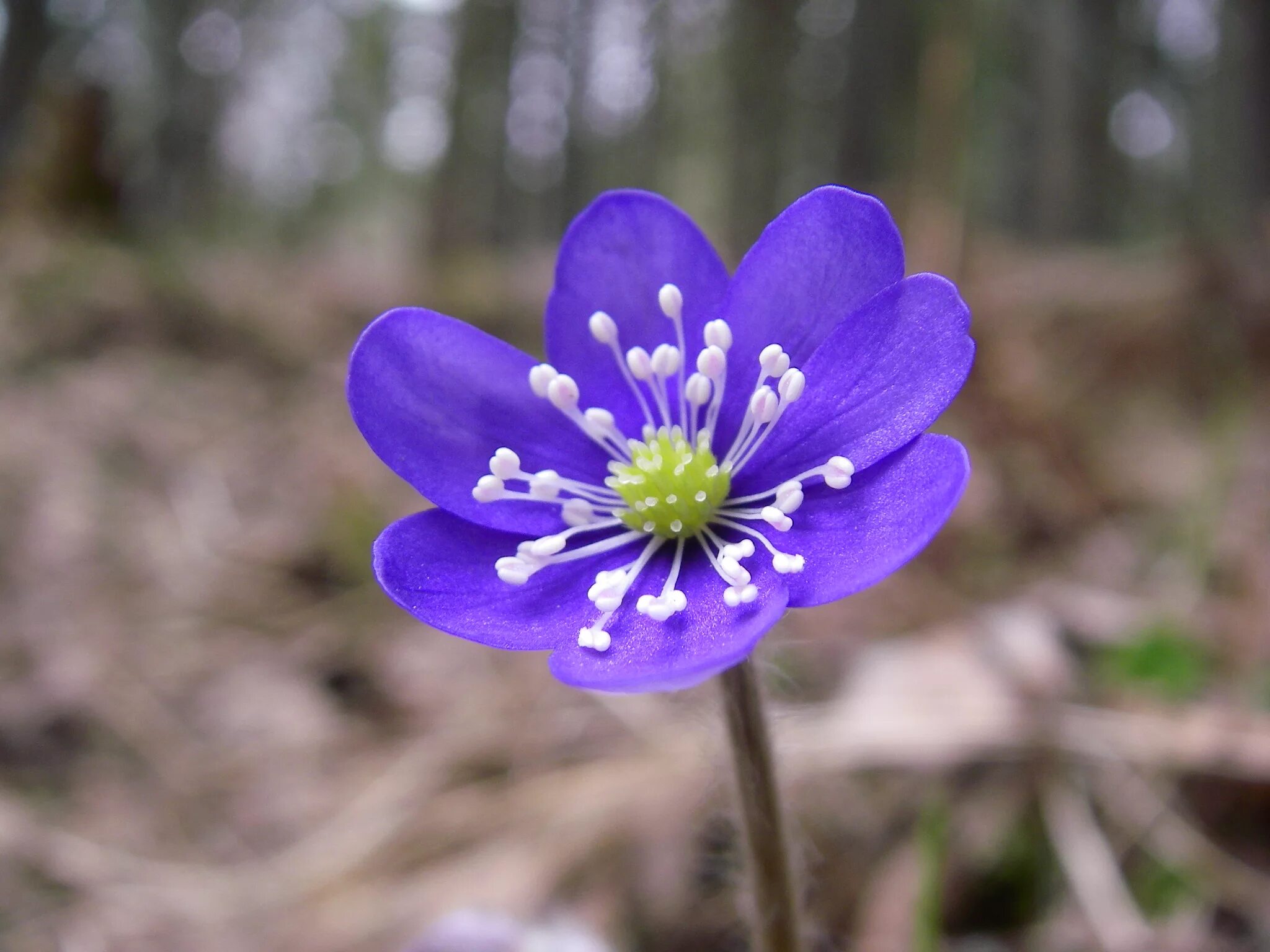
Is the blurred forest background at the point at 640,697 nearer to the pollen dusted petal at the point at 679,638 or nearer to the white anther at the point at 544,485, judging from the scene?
the pollen dusted petal at the point at 679,638

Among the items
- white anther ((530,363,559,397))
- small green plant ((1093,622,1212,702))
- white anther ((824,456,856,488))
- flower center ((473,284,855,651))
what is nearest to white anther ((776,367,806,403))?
flower center ((473,284,855,651))

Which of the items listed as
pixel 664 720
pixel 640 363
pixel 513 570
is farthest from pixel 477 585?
pixel 664 720

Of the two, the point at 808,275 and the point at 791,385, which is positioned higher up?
A: the point at 808,275

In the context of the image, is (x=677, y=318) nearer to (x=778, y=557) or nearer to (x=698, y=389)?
(x=698, y=389)

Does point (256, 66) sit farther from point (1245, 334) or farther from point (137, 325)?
point (1245, 334)

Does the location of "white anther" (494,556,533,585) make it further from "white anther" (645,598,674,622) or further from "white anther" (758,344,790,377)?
"white anther" (758,344,790,377)

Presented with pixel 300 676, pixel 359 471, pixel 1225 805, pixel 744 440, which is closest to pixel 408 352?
pixel 744 440

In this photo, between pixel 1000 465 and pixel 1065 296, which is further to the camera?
pixel 1065 296
